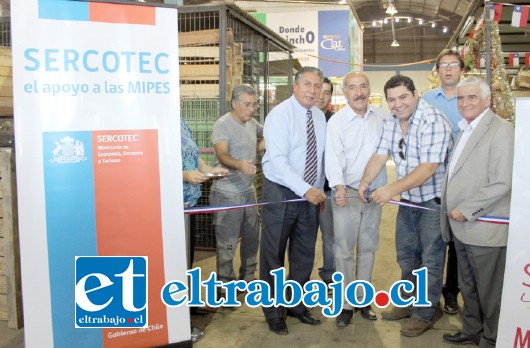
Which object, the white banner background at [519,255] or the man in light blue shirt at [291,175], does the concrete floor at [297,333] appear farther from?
the white banner background at [519,255]

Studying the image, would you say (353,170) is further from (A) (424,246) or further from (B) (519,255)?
(B) (519,255)

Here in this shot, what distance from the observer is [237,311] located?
345 centimetres

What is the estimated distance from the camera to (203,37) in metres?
4.53

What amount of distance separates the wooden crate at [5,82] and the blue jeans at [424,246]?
3.12 meters

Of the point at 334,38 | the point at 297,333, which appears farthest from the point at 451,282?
the point at 334,38

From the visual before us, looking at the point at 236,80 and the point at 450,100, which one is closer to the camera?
the point at 450,100

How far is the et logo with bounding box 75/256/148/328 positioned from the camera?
2541mm

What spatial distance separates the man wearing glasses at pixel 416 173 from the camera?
2.87 meters

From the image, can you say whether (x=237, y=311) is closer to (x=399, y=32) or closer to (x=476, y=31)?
(x=476, y=31)

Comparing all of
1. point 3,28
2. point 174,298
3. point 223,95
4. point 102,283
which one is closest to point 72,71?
point 102,283

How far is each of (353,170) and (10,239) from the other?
2.37 metres

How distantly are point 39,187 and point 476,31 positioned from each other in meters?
3.81

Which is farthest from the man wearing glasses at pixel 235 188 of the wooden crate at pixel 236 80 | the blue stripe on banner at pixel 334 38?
the blue stripe on banner at pixel 334 38

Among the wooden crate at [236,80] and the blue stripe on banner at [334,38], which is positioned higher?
the blue stripe on banner at [334,38]
